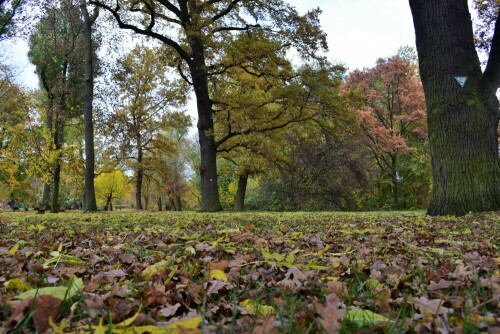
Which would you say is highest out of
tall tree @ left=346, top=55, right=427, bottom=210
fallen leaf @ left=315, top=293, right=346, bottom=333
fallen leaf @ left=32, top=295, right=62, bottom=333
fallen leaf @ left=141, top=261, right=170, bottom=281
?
tall tree @ left=346, top=55, right=427, bottom=210

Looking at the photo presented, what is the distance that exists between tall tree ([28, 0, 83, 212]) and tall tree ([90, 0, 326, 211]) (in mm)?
5104

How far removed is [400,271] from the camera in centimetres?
166

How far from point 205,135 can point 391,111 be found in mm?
14817

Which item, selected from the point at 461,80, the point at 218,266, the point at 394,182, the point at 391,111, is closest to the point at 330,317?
the point at 218,266

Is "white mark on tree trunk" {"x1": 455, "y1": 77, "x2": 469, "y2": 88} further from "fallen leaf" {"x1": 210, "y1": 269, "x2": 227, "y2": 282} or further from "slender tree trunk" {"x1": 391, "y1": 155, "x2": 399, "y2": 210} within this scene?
"slender tree trunk" {"x1": 391, "y1": 155, "x2": 399, "y2": 210}

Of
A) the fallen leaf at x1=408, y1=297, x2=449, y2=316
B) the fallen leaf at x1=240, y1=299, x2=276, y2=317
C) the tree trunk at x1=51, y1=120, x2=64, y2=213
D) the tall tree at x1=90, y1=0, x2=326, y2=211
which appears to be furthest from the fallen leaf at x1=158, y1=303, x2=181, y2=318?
the tree trunk at x1=51, y1=120, x2=64, y2=213

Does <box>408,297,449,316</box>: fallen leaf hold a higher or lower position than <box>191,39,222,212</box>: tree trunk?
lower

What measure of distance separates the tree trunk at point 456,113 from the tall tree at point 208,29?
5610 mm

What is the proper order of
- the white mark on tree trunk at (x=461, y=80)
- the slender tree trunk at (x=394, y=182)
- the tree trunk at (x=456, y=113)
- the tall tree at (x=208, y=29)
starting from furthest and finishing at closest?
the slender tree trunk at (x=394, y=182), the tall tree at (x=208, y=29), the white mark on tree trunk at (x=461, y=80), the tree trunk at (x=456, y=113)

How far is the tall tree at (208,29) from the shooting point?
11523 millimetres

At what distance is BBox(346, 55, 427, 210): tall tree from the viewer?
22.0 meters

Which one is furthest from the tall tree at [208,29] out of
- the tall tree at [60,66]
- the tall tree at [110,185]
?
the tall tree at [110,185]

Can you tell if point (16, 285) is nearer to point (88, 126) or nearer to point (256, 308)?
point (256, 308)

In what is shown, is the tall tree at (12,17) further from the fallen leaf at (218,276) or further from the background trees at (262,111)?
the fallen leaf at (218,276)
